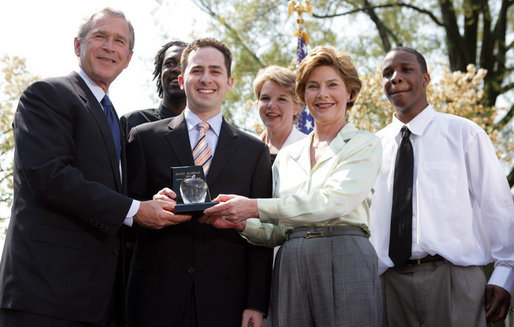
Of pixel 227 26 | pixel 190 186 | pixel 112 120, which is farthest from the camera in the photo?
pixel 227 26

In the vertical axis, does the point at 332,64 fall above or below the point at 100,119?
above

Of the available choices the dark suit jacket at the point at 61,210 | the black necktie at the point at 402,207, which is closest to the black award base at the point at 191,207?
the dark suit jacket at the point at 61,210

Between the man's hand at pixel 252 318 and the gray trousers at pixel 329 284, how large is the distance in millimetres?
162

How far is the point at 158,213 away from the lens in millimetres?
3584

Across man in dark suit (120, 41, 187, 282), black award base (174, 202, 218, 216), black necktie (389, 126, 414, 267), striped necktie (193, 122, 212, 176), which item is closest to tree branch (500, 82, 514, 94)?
man in dark suit (120, 41, 187, 282)

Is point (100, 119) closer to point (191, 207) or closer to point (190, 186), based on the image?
point (190, 186)

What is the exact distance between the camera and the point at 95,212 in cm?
346

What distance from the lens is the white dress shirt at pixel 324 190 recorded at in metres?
3.71

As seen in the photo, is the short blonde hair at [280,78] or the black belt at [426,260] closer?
the black belt at [426,260]

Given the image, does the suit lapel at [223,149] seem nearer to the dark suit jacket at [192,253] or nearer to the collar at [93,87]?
the dark suit jacket at [192,253]

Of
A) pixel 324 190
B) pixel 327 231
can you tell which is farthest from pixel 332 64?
pixel 327 231

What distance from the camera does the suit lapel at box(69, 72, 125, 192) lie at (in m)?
3.69

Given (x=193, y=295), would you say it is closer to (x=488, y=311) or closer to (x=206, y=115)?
(x=206, y=115)

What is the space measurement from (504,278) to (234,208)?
2.01m
